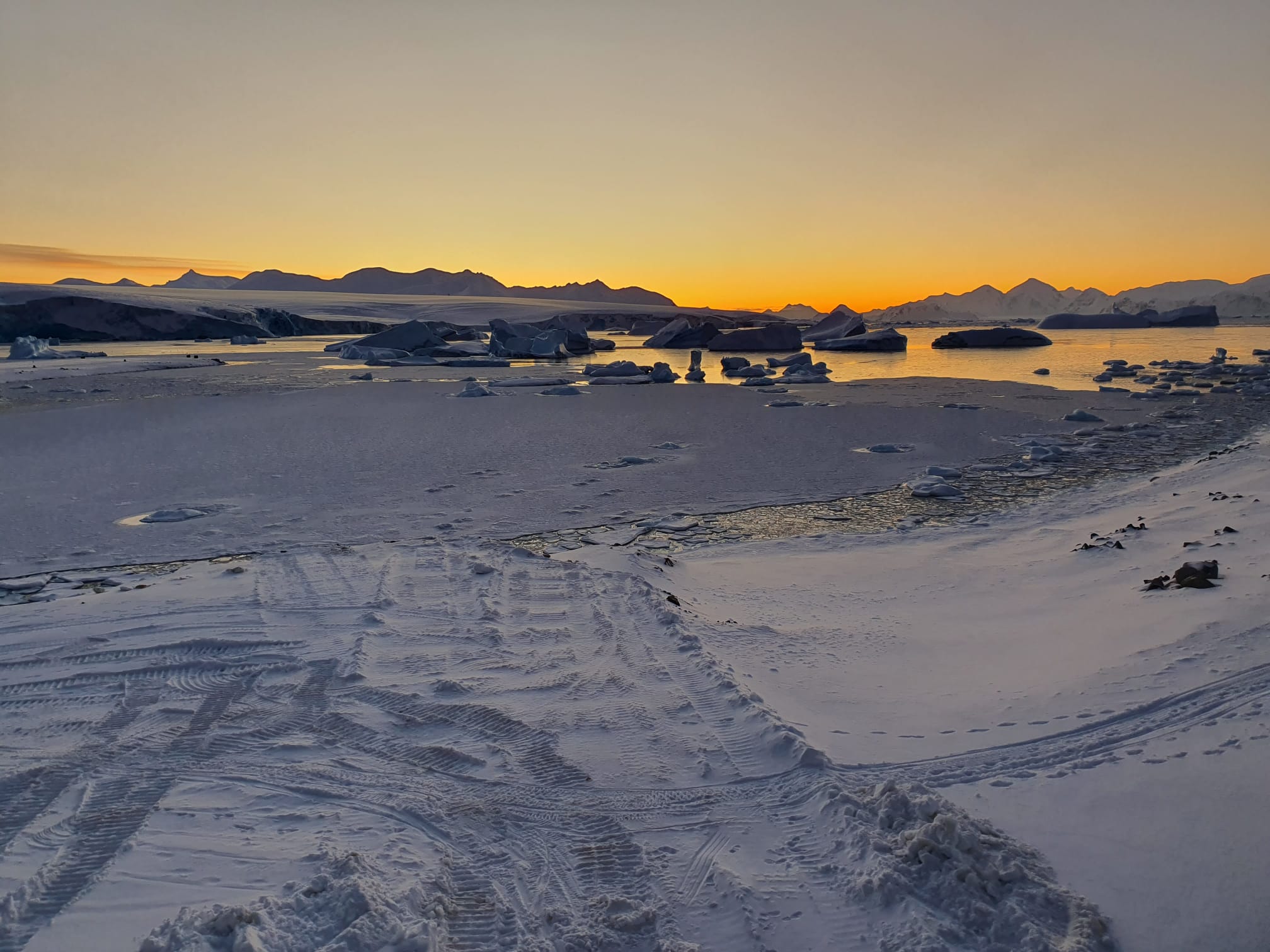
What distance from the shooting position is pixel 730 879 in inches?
76.0

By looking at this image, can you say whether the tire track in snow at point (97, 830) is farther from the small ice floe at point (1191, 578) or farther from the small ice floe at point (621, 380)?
the small ice floe at point (621, 380)

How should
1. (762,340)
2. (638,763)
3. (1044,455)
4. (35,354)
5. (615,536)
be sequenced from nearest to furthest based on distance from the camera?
(638,763), (615,536), (1044,455), (35,354), (762,340)

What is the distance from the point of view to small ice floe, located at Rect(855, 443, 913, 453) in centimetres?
794

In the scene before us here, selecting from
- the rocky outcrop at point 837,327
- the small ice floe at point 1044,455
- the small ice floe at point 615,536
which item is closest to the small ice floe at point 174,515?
the small ice floe at point 615,536

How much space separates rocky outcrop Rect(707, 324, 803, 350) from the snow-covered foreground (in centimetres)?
2717

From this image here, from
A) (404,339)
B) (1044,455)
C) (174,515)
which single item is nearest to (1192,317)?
(404,339)

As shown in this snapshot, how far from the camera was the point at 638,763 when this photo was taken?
8.02ft

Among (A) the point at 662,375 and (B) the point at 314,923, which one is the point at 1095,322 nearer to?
(A) the point at 662,375

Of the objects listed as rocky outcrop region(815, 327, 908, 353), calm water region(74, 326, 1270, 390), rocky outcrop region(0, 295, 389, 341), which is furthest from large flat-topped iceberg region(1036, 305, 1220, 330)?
rocky outcrop region(0, 295, 389, 341)

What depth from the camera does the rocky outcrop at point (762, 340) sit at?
101ft

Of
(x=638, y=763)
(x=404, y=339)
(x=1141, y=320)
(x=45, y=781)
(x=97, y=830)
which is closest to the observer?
(x=97, y=830)

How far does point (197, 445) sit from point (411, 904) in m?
7.74

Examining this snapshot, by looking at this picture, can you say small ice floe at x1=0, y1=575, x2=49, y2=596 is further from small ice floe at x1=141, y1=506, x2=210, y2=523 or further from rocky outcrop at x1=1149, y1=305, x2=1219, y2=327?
rocky outcrop at x1=1149, y1=305, x2=1219, y2=327

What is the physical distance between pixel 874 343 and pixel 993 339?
208 inches
